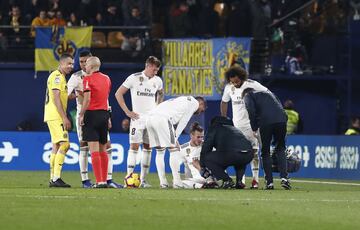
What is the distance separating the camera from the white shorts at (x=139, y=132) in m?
21.8

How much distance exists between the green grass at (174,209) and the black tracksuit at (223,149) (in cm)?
100

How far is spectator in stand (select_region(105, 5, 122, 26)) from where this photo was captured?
34.1m

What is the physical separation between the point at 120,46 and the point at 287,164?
13406 mm

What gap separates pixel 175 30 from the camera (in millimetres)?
34250

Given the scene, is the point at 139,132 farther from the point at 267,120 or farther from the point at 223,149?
the point at 267,120

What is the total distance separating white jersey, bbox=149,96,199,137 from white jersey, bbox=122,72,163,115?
42.7 inches

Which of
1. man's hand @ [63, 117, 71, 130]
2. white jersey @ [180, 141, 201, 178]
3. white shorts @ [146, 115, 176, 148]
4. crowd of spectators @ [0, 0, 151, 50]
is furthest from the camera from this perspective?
crowd of spectators @ [0, 0, 151, 50]

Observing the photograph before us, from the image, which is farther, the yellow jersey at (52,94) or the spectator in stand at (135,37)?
the spectator in stand at (135,37)

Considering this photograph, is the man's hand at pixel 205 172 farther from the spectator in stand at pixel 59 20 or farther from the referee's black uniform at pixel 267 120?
the spectator in stand at pixel 59 20

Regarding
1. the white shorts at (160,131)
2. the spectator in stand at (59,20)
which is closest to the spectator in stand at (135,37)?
the spectator in stand at (59,20)

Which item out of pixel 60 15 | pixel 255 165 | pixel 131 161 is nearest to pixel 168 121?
pixel 131 161

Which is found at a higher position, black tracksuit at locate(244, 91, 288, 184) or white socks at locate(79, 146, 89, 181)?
black tracksuit at locate(244, 91, 288, 184)

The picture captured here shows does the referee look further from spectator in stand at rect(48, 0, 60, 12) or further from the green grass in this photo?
spectator in stand at rect(48, 0, 60, 12)

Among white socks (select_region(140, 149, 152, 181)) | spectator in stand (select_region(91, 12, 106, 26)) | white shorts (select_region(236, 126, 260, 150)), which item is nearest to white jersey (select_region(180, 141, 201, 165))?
white socks (select_region(140, 149, 152, 181))
